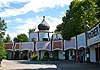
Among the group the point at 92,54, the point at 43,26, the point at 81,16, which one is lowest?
the point at 92,54

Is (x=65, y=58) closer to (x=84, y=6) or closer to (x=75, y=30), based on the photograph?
(x=75, y=30)

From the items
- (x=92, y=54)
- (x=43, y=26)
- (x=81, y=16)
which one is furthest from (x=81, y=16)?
(x=43, y=26)

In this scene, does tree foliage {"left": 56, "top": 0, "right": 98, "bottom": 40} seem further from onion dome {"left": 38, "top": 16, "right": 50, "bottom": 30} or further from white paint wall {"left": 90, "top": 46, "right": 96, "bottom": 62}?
onion dome {"left": 38, "top": 16, "right": 50, "bottom": 30}

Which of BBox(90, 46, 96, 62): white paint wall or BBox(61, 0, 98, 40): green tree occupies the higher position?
BBox(61, 0, 98, 40): green tree

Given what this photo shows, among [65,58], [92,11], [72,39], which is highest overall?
[92,11]

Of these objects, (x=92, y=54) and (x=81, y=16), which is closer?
(x=92, y=54)

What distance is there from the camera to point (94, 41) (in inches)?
1447

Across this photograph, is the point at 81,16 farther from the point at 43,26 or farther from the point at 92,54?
the point at 43,26

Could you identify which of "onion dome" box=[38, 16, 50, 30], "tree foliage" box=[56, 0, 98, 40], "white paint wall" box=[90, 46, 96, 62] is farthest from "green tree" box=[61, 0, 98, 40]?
"onion dome" box=[38, 16, 50, 30]

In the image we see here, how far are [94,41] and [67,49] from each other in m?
23.5

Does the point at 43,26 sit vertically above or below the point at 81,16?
above

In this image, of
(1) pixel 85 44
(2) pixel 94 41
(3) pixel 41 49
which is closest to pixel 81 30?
(1) pixel 85 44

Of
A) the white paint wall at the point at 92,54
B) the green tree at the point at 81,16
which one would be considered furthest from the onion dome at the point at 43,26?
the white paint wall at the point at 92,54

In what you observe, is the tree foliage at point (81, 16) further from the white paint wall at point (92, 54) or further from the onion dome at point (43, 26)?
the onion dome at point (43, 26)
